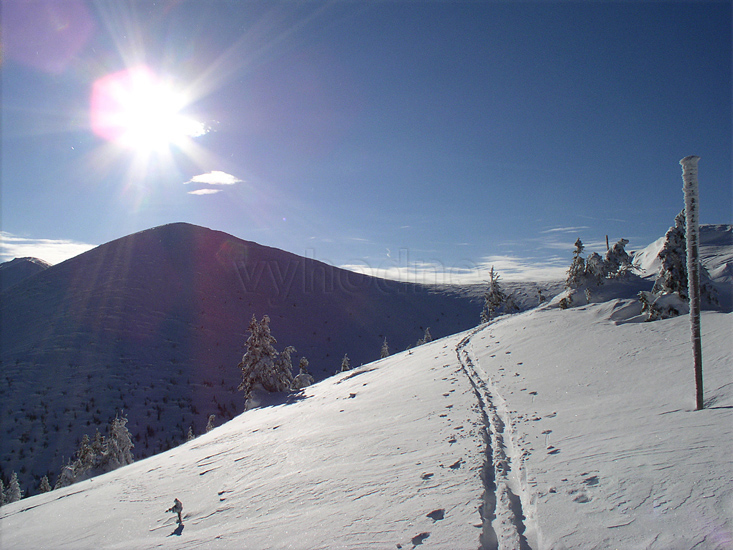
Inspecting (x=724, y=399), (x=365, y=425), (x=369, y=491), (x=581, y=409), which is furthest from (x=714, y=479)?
(x=365, y=425)

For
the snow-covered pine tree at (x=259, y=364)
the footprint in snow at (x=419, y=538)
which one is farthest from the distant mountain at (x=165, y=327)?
the footprint in snow at (x=419, y=538)

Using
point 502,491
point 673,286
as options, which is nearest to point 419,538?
point 502,491

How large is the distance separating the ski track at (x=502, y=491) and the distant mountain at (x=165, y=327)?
36.3m

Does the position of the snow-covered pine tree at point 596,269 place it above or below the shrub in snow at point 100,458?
above

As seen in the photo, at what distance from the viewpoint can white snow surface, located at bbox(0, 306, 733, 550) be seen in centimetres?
417

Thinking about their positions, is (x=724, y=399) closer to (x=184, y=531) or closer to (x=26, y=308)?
(x=184, y=531)

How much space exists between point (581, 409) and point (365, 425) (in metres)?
5.00

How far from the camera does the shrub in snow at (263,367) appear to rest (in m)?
24.4

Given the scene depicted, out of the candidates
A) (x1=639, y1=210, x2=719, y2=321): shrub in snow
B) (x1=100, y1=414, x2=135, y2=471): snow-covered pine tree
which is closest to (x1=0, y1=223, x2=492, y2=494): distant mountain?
(x1=100, y1=414, x2=135, y2=471): snow-covered pine tree

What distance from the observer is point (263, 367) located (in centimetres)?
2445

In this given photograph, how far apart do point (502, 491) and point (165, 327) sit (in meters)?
64.3

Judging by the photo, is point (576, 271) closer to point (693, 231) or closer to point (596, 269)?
point (596, 269)

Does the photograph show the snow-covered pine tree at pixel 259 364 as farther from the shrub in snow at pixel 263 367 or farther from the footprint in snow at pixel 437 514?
the footprint in snow at pixel 437 514

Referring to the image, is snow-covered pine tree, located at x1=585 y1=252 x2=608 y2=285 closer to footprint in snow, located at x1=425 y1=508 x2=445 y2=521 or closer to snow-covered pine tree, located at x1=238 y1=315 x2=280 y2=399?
snow-covered pine tree, located at x1=238 y1=315 x2=280 y2=399
